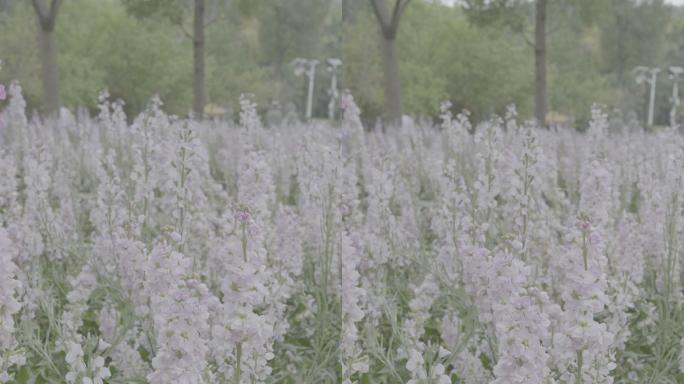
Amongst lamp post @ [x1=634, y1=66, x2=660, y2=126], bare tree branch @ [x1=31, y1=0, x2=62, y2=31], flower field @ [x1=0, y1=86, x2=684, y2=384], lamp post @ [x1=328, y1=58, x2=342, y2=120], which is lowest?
flower field @ [x1=0, y1=86, x2=684, y2=384]

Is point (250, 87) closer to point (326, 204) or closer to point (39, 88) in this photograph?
point (326, 204)

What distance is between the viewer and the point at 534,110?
4023mm

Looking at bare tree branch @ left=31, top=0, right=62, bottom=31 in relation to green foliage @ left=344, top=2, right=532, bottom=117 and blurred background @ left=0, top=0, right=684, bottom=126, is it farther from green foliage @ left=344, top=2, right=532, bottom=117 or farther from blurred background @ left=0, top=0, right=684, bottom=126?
green foliage @ left=344, top=2, right=532, bottom=117

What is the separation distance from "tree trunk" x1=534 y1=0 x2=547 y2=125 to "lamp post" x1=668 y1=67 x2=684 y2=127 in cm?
189

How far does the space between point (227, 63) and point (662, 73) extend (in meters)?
3.53

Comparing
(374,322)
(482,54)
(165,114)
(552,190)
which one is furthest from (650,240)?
(165,114)

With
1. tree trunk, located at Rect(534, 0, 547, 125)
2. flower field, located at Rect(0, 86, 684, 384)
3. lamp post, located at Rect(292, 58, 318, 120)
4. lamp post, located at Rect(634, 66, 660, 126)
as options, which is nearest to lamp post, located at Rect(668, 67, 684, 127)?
lamp post, located at Rect(634, 66, 660, 126)

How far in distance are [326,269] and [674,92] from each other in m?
3.83

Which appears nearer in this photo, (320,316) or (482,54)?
(320,316)

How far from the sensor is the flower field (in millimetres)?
2018

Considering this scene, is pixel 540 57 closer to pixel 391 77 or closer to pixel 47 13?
pixel 391 77

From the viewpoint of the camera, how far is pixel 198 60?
3.13m

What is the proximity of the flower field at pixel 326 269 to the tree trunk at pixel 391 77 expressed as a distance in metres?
0.14

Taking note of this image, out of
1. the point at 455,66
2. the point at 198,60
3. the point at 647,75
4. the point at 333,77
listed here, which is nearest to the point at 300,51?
the point at 333,77
